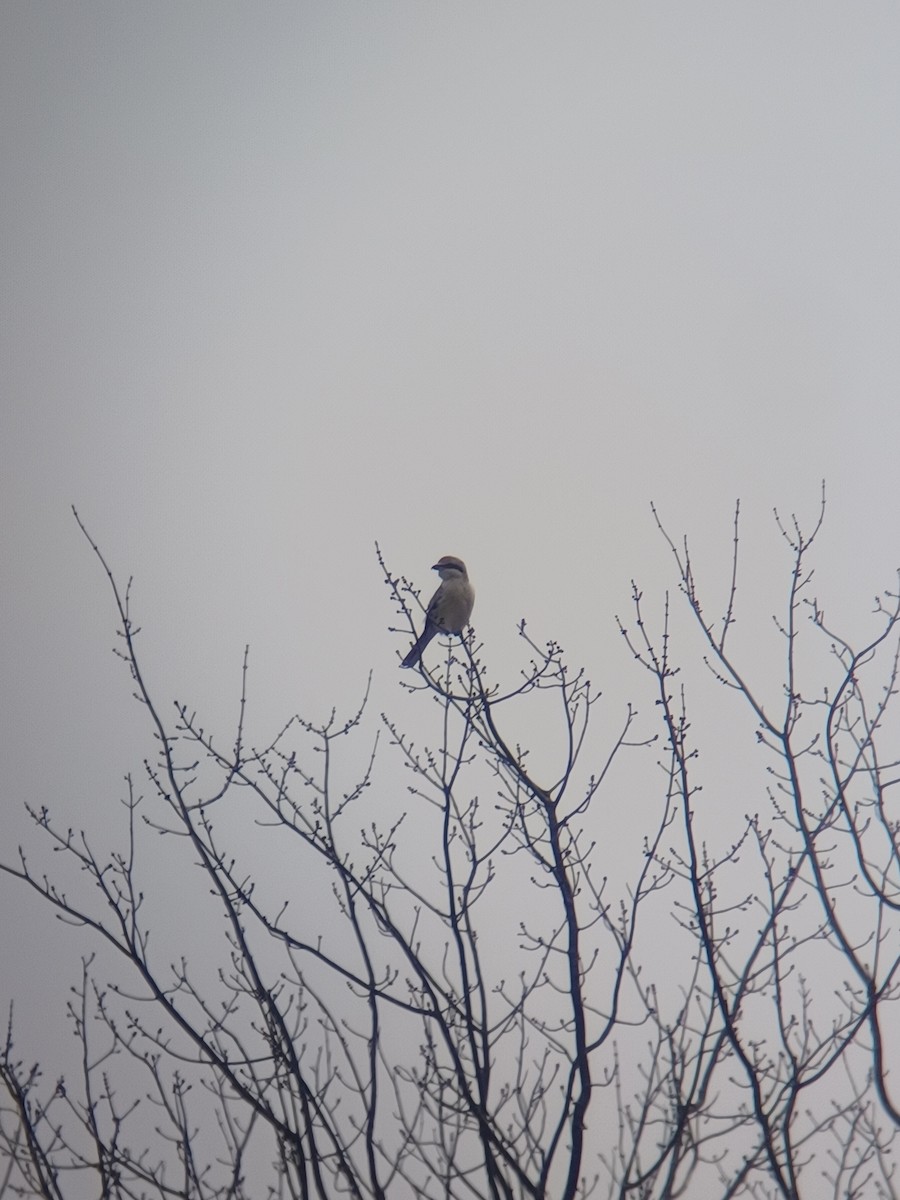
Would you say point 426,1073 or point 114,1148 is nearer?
point 114,1148

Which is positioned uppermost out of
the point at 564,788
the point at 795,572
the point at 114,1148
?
the point at 795,572

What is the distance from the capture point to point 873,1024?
11.4 feet

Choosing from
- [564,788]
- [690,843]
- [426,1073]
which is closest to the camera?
[690,843]

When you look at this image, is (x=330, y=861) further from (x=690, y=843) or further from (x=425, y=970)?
(x=690, y=843)

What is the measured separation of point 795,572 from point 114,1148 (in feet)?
11.5

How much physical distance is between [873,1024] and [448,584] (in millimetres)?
5961

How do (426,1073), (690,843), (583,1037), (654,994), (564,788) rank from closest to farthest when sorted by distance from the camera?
(583,1037)
(690,843)
(564,788)
(426,1073)
(654,994)

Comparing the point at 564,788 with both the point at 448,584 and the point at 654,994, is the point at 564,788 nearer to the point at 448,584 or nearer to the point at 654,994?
the point at 654,994

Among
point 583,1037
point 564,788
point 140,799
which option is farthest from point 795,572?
point 140,799

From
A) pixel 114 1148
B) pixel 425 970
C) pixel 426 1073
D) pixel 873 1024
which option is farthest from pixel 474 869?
pixel 114 1148

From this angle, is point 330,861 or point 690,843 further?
point 330,861

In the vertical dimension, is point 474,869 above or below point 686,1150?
above

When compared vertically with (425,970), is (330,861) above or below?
above

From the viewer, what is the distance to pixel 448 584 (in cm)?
909
